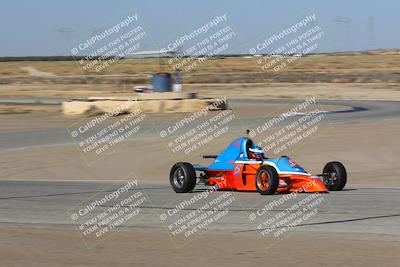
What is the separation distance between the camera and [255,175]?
1489 cm

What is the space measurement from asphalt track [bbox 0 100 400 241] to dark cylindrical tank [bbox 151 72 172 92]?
27.2m

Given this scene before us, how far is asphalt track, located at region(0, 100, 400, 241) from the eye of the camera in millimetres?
11336

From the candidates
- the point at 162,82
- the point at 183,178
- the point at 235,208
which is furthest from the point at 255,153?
the point at 162,82

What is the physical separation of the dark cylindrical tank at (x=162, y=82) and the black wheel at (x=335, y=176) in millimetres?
31850

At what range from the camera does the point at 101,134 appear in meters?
33.4

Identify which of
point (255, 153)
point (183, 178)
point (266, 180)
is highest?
point (183, 178)

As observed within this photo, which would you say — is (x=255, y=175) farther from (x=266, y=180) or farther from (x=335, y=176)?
(x=335, y=176)

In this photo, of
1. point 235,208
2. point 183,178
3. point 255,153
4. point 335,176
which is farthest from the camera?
point 183,178

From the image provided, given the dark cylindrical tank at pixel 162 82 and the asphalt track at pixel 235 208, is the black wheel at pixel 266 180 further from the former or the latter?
the dark cylindrical tank at pixel 162 82

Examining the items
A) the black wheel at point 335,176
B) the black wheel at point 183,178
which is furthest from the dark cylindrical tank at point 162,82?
the black wheel at point 335,176

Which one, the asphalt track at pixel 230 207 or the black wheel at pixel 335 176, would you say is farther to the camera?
the black wheel at pixel 335 176

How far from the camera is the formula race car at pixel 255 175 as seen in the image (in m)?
14.4

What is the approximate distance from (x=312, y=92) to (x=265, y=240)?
2405 inches

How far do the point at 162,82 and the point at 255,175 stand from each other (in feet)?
106
